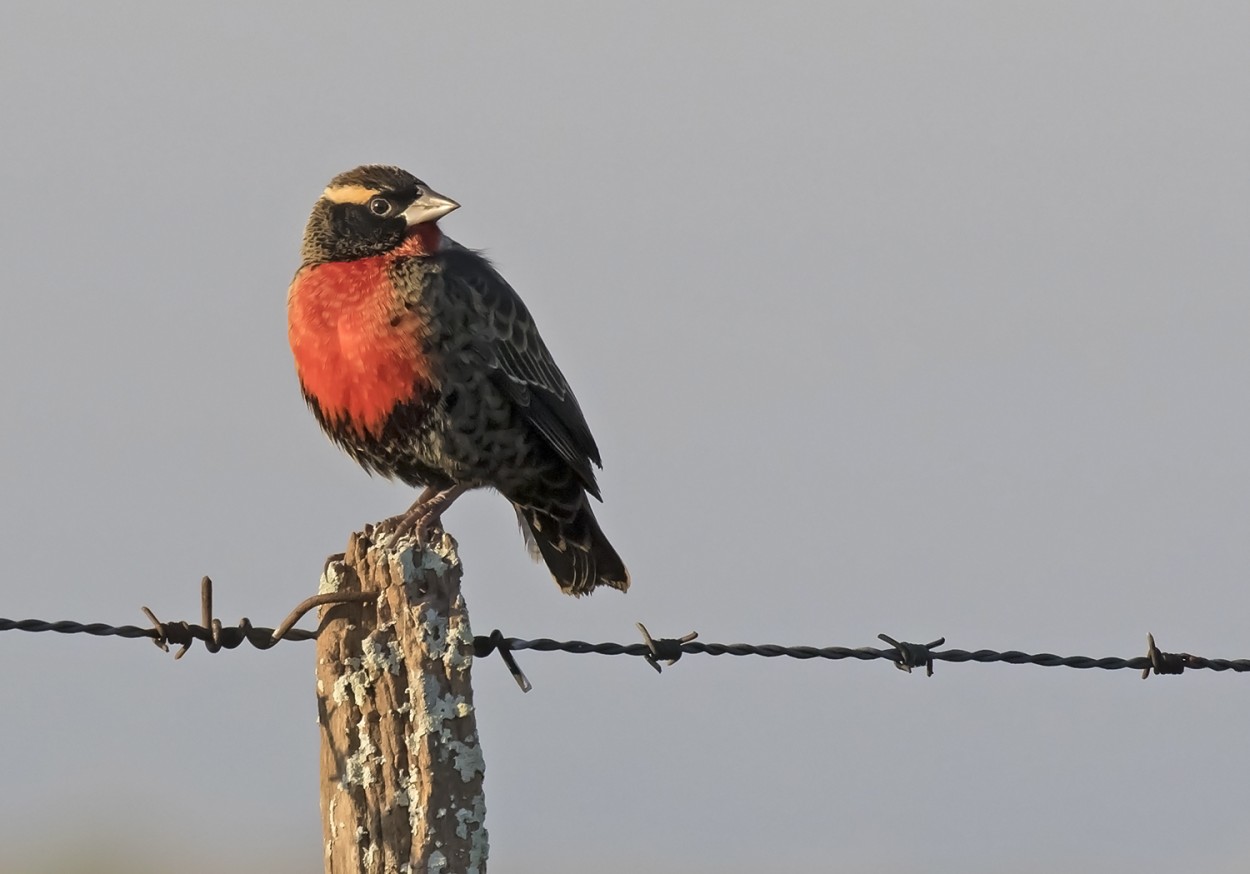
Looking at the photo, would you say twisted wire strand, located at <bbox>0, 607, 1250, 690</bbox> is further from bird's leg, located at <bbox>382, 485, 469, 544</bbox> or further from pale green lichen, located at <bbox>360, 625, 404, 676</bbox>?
bird's leg, located at <bbox>382, 485, 469, 544</bbox>

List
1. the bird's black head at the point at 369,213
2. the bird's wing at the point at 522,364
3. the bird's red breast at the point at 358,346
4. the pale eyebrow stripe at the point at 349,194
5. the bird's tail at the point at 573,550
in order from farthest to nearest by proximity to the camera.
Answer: the bird's tail at the point at 573,550 < the pale eyebrow stripe at the point at 349,194 < the bird's black head at the point at 369,213 < the bird's wing at the point at 522,364 < the bird's red breast at the point at 358,346

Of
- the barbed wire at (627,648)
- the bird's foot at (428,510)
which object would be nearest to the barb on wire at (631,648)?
the barbed wire at (627,648)

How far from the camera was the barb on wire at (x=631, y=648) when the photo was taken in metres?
3.61

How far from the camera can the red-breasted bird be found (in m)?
5.71

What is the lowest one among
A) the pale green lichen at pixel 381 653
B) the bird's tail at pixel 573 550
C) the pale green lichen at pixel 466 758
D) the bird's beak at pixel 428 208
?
the pale green lichen at pixel 466 758

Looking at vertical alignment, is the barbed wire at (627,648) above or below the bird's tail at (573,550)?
below

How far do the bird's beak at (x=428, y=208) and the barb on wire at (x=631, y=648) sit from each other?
7.89 ft

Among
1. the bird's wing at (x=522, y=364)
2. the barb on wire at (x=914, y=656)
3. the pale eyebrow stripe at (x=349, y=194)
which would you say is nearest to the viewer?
the barb on wire at (x=914, y=656)

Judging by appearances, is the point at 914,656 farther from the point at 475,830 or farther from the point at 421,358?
the point at 421,358

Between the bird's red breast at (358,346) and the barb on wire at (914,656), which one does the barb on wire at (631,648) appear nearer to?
the barb on wire at (914,656)

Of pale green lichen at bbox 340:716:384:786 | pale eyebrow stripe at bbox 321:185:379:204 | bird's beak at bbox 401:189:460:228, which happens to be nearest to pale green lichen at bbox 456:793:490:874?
pale green lichen at bbox 340:716:384:786

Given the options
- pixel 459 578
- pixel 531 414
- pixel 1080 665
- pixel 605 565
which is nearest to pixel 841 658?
pixel 1080 665

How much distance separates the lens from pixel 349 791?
3340mm

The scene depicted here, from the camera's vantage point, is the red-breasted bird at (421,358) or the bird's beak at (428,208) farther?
the bird's beak at (428,208)
